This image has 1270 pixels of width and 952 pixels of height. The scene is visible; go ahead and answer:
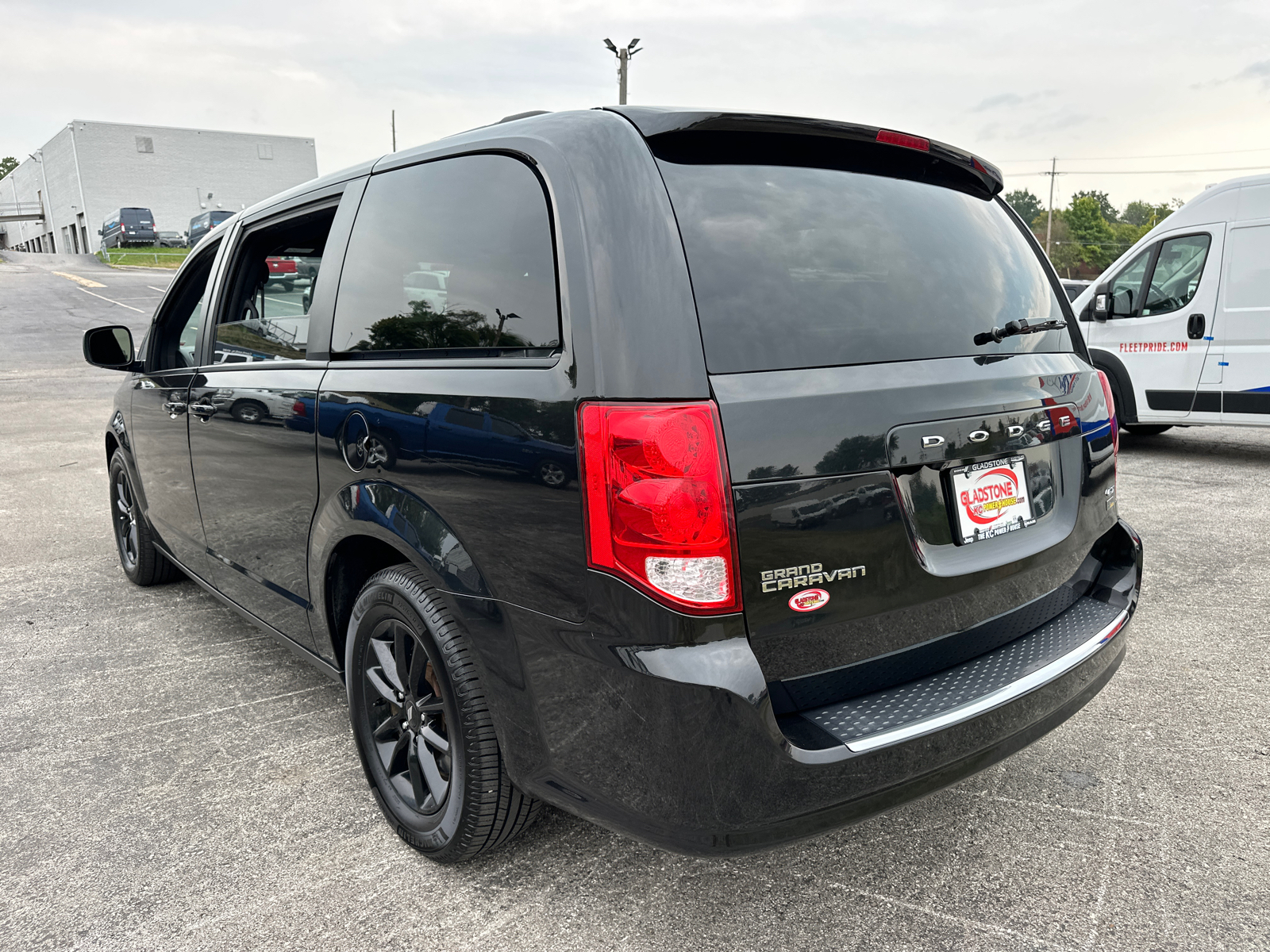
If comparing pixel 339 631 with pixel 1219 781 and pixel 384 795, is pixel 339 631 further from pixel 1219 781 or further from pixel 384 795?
pixel 1219 781

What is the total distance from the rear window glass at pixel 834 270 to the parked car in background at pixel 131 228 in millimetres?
55942

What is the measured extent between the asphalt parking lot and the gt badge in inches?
32.7

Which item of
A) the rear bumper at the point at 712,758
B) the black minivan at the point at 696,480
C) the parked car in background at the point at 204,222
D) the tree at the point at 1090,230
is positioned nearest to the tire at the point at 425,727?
the black minivan at the point at 696,480

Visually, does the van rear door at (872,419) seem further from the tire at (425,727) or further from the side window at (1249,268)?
the side window at (1249,268)

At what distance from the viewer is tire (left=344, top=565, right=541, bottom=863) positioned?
2.10 metres

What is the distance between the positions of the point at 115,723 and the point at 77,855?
0.84m

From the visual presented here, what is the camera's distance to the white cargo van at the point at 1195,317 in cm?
729

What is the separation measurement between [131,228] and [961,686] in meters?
56.7

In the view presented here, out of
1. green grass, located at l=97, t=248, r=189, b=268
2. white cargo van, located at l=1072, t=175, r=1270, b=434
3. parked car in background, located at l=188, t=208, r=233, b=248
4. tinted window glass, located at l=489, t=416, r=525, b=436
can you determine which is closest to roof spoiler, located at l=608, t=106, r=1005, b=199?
tinted window glass, located at l=489, t=416, r=525, b=436

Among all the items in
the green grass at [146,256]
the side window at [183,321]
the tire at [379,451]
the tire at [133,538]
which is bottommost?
the tire at [133,538]

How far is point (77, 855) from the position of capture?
7.91ft

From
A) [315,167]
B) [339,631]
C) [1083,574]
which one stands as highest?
[315,167]

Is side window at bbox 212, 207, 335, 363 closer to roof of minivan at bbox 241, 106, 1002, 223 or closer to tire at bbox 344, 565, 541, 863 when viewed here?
roof of minivan at bbox 241, 106, 1002, 223

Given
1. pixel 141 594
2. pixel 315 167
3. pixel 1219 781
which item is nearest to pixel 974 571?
pixel 1219 781
